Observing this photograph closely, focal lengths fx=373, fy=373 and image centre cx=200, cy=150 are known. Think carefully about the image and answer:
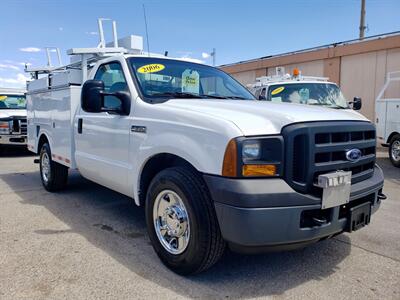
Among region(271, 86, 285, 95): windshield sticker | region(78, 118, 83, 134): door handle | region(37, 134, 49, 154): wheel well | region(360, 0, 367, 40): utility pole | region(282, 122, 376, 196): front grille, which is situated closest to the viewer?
region(282, 122, 376, 196): front grille

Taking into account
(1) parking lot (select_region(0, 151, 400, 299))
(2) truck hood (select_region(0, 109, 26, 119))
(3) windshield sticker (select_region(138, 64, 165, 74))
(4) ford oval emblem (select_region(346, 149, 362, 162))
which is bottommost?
(1) parking lot (select_region(0, 151, 400, 299))

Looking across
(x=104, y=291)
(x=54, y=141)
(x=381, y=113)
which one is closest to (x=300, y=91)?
(x=381, y=113)

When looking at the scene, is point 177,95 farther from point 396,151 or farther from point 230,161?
Answer: point 396,151

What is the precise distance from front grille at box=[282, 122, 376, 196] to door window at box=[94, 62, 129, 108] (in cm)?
194

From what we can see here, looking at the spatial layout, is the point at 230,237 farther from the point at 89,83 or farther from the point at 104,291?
the point at 89,83

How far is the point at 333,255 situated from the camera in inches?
141

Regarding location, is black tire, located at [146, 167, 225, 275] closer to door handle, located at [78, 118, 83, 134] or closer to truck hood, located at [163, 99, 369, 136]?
truck hood, located at [163, 99, 369, 136]

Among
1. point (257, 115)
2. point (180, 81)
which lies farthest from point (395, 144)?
point (257, 115)

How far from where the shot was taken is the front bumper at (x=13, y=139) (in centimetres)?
1102

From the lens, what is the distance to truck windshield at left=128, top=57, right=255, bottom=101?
384 centimetres

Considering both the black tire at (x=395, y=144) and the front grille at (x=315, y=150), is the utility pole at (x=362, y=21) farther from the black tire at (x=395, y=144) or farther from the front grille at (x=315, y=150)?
the front grille at (x=315, y=150)

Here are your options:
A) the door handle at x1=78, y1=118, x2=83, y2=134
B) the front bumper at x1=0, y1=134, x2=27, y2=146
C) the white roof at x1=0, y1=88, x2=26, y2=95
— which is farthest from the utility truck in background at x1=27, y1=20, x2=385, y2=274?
the white roof at x1=0, y1=88, x2=26, y2=95

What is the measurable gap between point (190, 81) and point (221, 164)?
1784 millimetres

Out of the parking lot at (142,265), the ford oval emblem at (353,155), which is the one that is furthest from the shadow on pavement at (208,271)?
the ford oval emblem at (353,155)
